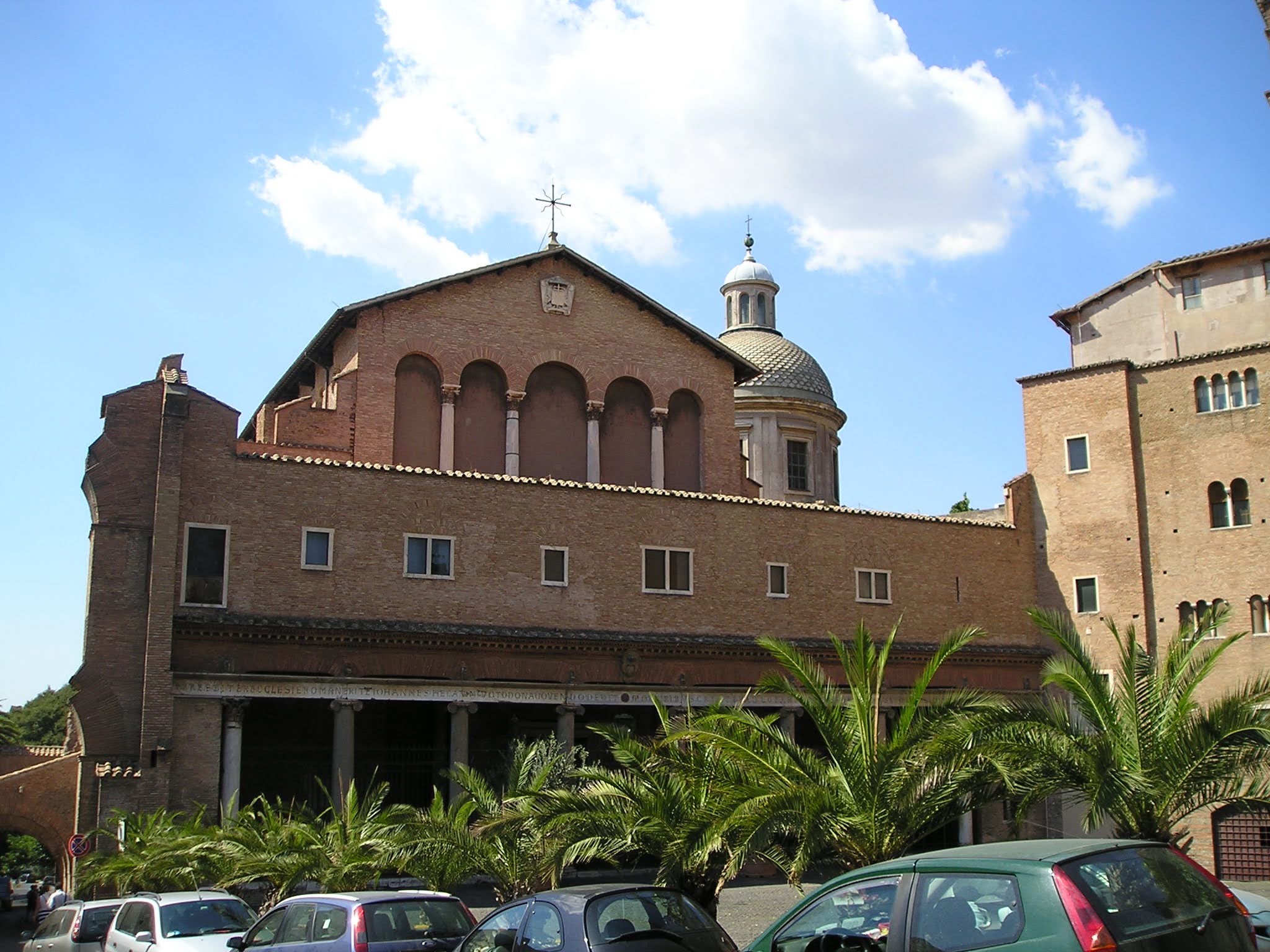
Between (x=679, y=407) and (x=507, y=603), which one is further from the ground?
(x=679, y=407)

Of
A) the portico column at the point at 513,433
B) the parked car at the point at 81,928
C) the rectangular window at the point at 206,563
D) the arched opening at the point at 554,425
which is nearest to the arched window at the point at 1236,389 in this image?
the arched opening at the point at 554,425

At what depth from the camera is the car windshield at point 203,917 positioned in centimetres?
1452

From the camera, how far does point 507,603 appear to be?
89.9 feet

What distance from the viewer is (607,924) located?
31.7ft

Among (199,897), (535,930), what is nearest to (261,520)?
(199,897)

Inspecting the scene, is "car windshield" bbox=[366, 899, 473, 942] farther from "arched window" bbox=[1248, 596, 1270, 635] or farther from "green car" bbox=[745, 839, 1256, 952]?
"arched window" bbox=[1248, 596, 1270, 635]

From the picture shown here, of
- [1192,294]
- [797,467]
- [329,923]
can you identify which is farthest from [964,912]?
[797,467]

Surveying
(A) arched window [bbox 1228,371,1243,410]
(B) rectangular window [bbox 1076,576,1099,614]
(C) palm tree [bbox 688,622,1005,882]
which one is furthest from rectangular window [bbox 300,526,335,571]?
(A) arched window [bbox 1228,371,1243,410]

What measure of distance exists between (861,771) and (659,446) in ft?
76.3

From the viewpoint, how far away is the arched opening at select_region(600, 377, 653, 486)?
116 ft

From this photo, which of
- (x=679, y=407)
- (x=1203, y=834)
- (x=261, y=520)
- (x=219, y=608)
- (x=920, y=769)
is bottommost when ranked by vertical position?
(x=1203, y=834)

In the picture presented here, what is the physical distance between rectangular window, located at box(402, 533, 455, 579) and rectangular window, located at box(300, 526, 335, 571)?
1520 millimetres

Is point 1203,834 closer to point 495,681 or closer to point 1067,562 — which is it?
point 1067,562

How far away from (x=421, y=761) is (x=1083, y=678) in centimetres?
1642
